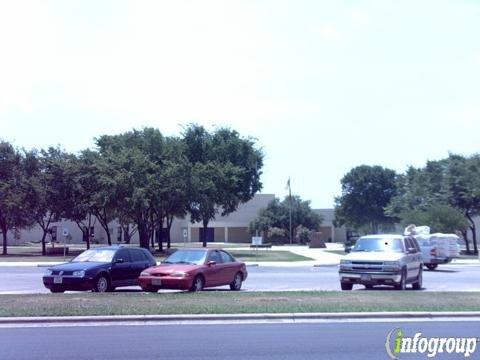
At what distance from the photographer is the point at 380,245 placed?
22141mm

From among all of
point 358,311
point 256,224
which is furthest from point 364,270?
point 256,224

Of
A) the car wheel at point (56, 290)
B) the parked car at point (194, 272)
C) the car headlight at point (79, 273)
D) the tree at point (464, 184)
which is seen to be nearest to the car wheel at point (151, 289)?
the parked car at point (194, 272)

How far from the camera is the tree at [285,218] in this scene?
293ft

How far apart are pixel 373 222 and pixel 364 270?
77.2 metres

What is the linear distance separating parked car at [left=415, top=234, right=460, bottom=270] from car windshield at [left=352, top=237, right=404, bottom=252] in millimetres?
13270

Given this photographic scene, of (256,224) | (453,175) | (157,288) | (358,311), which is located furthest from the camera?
(256,224)

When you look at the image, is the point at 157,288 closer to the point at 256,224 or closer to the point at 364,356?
the point at 364,356

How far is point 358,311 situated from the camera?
15.0 meters

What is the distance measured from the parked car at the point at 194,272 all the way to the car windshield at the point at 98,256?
1539 mm

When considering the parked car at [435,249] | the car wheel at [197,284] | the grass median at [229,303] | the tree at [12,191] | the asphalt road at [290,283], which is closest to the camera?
the grass median at [229,303]

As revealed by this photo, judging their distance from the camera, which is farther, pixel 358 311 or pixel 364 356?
pixel 358 311
